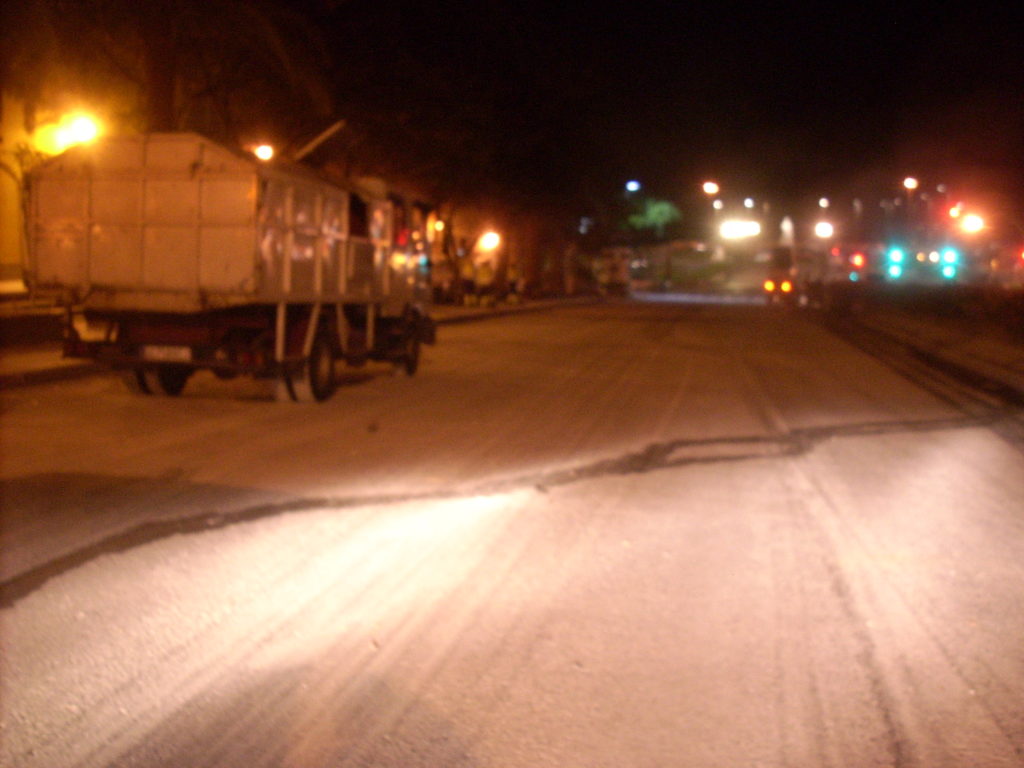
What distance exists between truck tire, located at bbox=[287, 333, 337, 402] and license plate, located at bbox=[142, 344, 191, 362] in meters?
1.34

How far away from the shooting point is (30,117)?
86.5 ft

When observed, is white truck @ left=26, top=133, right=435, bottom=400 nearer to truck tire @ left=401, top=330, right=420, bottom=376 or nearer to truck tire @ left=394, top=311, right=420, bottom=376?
truck tire @ left=394, top=311, right=420, bottom=376

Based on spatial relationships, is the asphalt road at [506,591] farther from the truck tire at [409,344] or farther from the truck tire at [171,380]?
the truck tire at [409,344]

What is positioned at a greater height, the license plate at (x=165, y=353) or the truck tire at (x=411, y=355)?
the license plate at (x=165, y=353)

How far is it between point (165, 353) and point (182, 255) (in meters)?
1.31

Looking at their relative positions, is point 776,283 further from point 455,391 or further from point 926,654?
point 926,654

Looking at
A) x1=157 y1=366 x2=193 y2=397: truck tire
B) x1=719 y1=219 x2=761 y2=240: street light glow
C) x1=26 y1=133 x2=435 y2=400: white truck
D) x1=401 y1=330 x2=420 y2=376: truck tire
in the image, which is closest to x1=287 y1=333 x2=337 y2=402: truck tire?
x1=26 y1=133 x2=435 y2=400: white truck

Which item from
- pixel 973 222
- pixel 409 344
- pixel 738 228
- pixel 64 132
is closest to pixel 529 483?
pixel 409 344

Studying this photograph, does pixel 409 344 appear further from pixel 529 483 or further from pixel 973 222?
pixel 973 222

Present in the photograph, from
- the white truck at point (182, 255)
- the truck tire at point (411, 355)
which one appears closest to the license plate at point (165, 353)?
the white truck at point (182, 255)

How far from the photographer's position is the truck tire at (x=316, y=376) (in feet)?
51.5

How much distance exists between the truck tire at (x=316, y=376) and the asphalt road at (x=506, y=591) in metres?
1.35

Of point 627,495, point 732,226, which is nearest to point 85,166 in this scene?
point 627,495

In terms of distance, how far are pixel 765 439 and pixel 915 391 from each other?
6.79m
